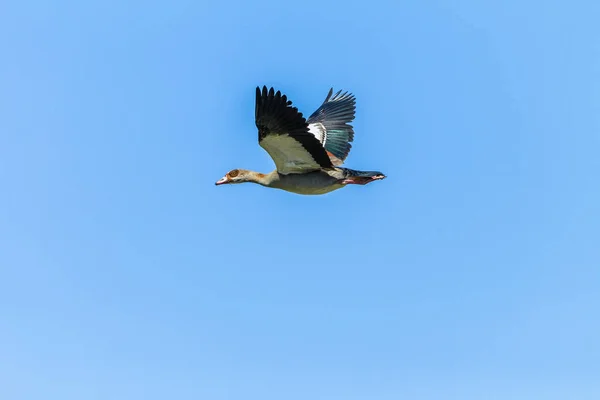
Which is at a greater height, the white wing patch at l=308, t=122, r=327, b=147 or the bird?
the white wing patch at l=308, t=122, r=327, b=147

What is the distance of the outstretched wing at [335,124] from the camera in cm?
2550

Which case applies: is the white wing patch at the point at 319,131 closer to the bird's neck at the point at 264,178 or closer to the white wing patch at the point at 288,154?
the bird's neck at the point at 264,178

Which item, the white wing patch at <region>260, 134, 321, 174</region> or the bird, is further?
the white wing patch at <region>260, 134, 321, 174</region>

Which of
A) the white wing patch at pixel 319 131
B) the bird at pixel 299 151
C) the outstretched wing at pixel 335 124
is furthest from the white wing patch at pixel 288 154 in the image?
the white wing patch at pixel 319 131

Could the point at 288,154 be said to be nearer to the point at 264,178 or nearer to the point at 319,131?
the point at 264,178

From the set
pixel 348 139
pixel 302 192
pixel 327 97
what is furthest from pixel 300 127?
pixel 327 97

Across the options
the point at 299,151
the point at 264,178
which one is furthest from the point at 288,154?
the point at 264,178

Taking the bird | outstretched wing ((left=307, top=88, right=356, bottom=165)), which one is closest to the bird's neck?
the bird

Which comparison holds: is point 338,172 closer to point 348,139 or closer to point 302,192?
→ point 302,192

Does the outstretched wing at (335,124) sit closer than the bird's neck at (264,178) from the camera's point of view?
No

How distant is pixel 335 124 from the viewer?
26.6m

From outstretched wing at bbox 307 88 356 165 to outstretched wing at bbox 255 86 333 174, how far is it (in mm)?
2002

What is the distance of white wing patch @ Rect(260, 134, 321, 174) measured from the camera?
2194 cm

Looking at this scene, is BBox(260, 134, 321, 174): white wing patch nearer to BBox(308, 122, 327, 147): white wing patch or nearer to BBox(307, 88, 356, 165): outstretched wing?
BBox(307, 88, 356, 165): outstretched wing
